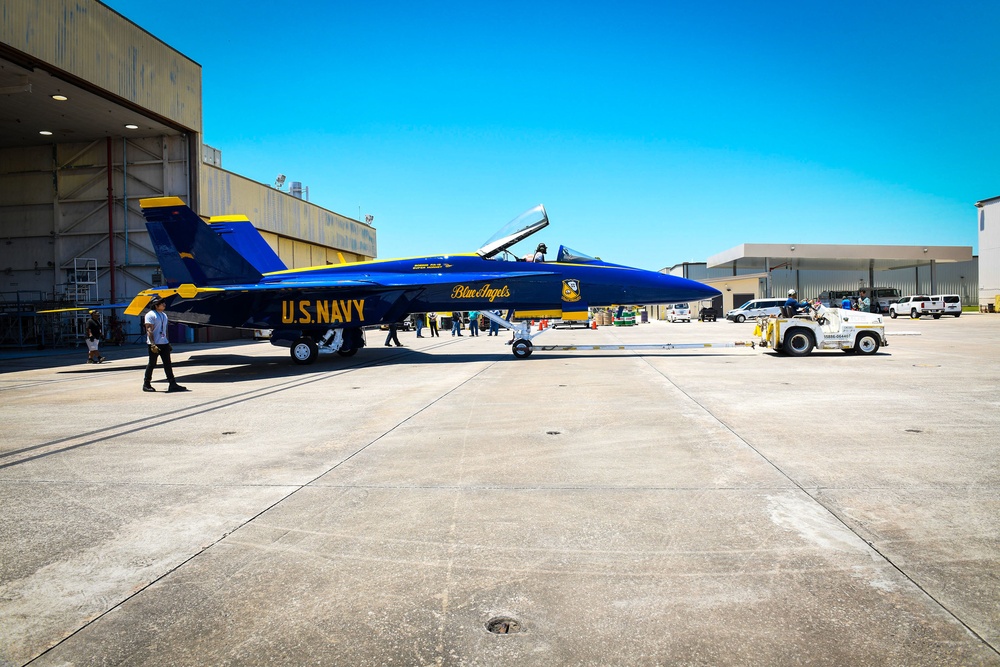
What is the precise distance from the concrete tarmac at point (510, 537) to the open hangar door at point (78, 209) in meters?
22.8

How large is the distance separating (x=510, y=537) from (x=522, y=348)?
40.8ft

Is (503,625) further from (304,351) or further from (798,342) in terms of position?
(798,342)

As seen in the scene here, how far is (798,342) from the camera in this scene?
1492 centimetres

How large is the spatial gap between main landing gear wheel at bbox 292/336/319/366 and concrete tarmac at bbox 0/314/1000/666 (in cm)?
755

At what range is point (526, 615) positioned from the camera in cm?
250

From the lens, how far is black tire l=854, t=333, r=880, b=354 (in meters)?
14.6

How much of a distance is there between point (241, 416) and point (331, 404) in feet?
4.13

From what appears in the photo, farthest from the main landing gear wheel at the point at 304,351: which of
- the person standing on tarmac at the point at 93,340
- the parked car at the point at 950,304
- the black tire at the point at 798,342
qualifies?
the parked car at the point at 950,304

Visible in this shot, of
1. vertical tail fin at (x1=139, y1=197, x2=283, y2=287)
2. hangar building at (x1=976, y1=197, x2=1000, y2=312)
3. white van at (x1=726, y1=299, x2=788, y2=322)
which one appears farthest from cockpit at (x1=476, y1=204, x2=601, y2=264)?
hangar building at (x1=976, y1=197, x2=1000, y2=312)

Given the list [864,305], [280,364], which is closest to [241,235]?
[280,364]

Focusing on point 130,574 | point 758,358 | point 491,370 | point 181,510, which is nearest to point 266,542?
point 130,574

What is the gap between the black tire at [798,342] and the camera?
14.9 m

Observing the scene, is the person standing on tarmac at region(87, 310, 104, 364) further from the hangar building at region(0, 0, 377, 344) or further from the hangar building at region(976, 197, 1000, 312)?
the hangar building at region(976, 197, 1000, 312)

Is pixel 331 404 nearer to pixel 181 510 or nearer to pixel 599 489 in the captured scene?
pixel 181 510
